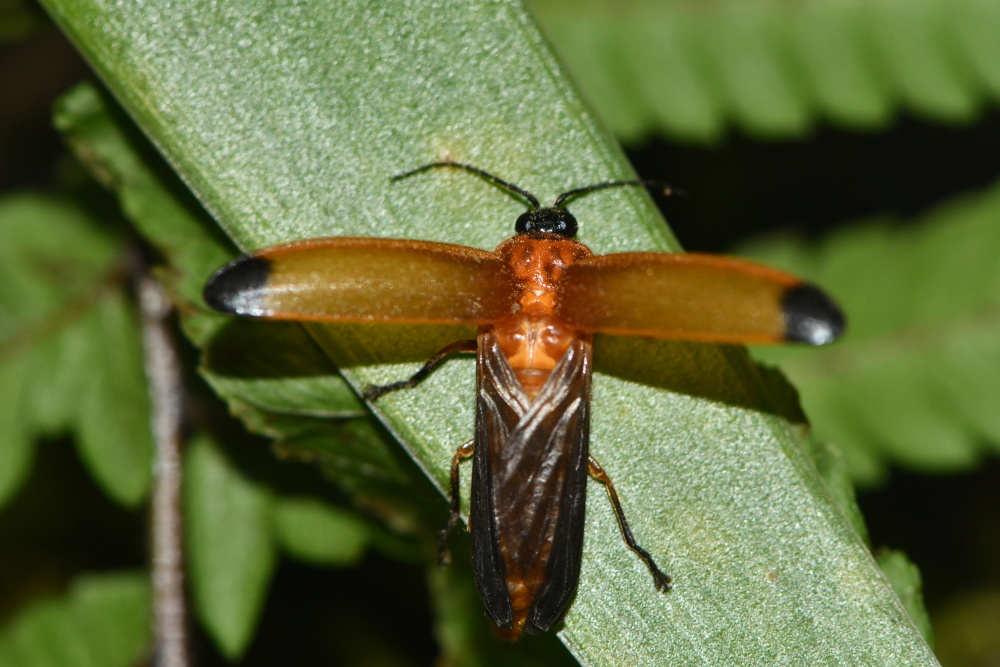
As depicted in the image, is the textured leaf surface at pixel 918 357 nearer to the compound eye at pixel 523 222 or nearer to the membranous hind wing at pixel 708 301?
the membranous hind wing at pixel 708 301

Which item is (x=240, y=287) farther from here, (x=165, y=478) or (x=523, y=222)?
(x=165, y=478)

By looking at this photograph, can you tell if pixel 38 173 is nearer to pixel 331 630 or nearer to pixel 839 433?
pixel 331 630

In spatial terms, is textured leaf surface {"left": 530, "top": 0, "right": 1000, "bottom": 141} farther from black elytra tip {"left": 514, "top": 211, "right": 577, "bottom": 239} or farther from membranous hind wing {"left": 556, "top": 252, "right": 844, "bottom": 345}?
membranous hind wing {"left": 556, "top": 252, "right": 844, "bottom": 345}

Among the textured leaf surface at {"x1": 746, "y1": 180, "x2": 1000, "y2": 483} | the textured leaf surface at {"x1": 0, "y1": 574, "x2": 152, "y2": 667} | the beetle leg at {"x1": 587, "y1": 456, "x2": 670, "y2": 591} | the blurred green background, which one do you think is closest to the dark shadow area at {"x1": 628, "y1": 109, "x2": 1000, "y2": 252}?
the blurred green background

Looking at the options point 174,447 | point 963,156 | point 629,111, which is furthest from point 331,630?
point 963,156

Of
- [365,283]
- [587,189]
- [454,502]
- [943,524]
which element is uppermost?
[365,283]

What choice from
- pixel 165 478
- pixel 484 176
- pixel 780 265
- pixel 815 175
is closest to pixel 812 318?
pixel 484 176

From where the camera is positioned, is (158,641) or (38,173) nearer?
(158,641)
